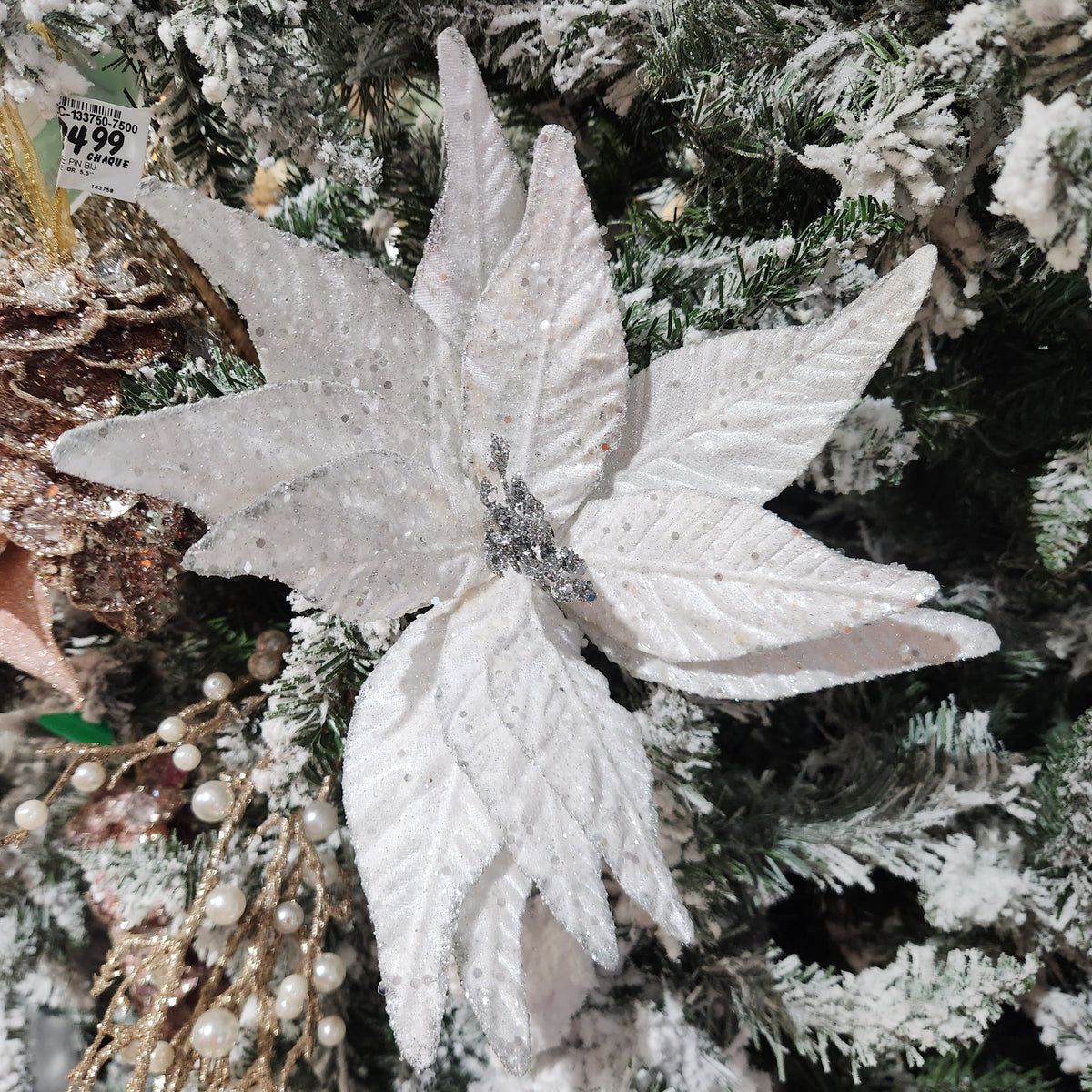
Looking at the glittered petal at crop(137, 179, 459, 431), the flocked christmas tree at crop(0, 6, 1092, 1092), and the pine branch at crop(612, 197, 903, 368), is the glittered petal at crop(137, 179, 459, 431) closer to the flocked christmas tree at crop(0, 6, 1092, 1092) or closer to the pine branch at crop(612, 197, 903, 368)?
the flocked christmas tree at crop(0, 6, 1092, 1092)

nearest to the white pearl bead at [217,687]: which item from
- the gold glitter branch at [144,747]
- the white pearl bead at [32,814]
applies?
the gold glitter branch at [144,747]

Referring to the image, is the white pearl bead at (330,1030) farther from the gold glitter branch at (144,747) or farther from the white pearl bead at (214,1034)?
the gold glitter branch at (144,747)

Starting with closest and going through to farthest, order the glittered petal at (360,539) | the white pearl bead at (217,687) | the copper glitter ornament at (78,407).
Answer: the glittered petal at (360,539), the copper glitter ornament at (78,407), the white pearl bead at (217,687)

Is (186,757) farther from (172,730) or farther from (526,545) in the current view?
(526,545)

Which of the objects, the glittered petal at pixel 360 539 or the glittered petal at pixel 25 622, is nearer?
the glittered petal at pixel 360 539

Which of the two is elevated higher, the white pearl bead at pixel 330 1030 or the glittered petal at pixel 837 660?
the glittered petal at pixel 837 660

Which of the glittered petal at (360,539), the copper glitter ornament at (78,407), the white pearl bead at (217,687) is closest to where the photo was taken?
the glittered petal at (360,539)

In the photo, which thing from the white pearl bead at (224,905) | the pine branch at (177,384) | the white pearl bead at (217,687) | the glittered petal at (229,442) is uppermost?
the pine branch at (177,384)
